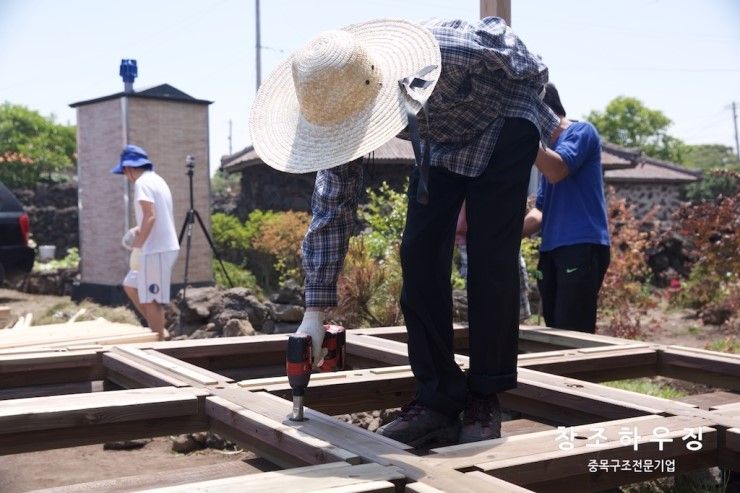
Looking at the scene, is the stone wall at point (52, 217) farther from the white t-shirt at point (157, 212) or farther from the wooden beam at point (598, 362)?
the wooden beam at point (598, 362)

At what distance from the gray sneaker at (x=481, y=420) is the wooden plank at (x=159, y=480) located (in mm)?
713

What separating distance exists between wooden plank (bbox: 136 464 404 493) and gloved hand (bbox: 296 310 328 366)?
52cm

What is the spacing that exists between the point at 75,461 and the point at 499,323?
2281mm

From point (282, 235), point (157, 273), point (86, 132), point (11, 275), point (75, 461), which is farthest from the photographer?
point (282, 235)

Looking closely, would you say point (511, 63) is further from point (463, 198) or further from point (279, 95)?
point (279, 95)

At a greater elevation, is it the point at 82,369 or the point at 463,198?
the point at 463,198

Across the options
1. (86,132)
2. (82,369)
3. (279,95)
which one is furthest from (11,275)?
(279,95)

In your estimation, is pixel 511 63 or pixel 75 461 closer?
pixel 511 63

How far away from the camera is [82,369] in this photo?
13.9 feet

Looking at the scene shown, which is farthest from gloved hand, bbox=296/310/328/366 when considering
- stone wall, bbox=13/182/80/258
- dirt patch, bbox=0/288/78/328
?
stone wall, bbox=13/182/80/258

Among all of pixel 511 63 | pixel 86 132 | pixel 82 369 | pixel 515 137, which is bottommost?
pixel 82 369

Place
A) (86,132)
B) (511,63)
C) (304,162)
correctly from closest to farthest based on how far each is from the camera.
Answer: (304,162), (511,63), (86,132)

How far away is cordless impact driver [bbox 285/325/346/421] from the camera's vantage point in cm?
268

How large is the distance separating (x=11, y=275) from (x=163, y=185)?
415 centimetres
